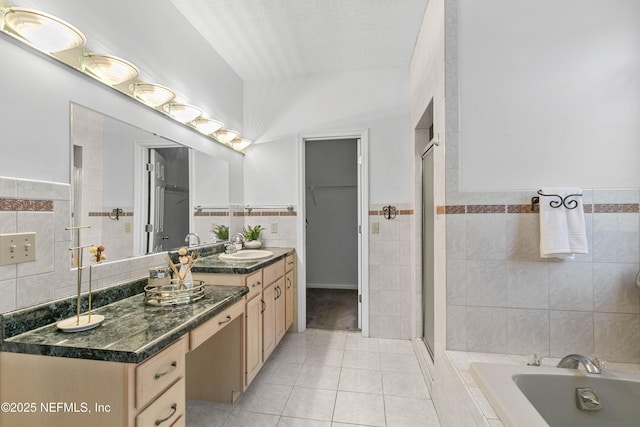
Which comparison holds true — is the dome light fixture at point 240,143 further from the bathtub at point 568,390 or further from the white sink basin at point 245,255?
the bathtub at point 568,390

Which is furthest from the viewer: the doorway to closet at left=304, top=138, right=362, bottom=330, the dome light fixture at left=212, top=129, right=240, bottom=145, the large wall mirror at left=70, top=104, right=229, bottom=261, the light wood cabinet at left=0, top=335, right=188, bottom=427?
the doorway to closet at left=304, top=138, right=362, bottom=330

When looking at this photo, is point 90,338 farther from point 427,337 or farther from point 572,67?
point 572,67

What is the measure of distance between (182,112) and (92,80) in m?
0.65

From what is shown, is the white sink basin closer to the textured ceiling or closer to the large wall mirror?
the large wall mirror

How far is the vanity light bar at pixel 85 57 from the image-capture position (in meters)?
1.09

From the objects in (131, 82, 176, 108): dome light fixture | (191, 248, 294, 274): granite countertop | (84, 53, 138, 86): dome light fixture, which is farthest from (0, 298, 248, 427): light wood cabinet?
(131, 82, 176, 108): dome light fixture

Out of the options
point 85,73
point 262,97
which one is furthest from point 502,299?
point 262,97

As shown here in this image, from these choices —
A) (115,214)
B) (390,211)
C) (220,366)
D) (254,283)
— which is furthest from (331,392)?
(115,214)

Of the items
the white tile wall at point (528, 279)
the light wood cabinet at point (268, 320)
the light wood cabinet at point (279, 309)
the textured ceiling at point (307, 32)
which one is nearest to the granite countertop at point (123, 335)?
the light wood cabinet at point (268, 320)

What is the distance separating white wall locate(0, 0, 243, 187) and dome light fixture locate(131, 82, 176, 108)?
0.19 feet

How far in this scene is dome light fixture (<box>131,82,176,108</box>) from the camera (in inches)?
66.7

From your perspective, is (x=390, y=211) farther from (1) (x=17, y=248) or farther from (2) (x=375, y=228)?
(1) (x=17, y=248)

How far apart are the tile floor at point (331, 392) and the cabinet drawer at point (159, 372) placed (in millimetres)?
829

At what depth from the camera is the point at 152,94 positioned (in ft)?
5.76
